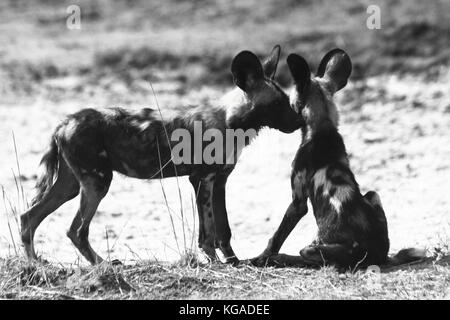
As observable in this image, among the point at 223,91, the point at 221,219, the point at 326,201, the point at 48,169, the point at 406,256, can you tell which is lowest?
the point at 406,256

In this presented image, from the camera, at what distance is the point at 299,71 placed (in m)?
4.34

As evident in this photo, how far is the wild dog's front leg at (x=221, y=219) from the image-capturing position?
4465 millimetres

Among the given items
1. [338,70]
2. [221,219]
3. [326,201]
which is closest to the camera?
[326,201]

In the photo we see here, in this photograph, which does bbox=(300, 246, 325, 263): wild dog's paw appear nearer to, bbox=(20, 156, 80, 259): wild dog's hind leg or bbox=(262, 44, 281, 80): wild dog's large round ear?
bbox=(262, 44, 281, 80): wild dog's large round ear

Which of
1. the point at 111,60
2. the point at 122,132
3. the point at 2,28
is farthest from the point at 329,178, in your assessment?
the point at 2,28

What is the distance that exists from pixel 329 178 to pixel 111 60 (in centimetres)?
711

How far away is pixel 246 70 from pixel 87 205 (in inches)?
37.9

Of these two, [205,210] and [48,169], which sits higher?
[48,169]

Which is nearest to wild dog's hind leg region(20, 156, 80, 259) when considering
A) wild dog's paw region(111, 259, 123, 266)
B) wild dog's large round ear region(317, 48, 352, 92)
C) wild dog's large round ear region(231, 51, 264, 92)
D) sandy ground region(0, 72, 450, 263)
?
sandy ground region(0, 72, 450, 263)

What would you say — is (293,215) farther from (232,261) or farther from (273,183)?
(273,183)

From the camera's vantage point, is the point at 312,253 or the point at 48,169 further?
the point at 48,169

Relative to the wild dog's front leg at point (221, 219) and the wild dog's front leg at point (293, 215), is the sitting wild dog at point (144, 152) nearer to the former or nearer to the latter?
the wild dog's front leg at point (221, 219)

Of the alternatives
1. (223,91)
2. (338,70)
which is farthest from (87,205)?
(223,91)

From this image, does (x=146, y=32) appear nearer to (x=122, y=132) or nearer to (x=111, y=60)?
(x=111, y=60)
